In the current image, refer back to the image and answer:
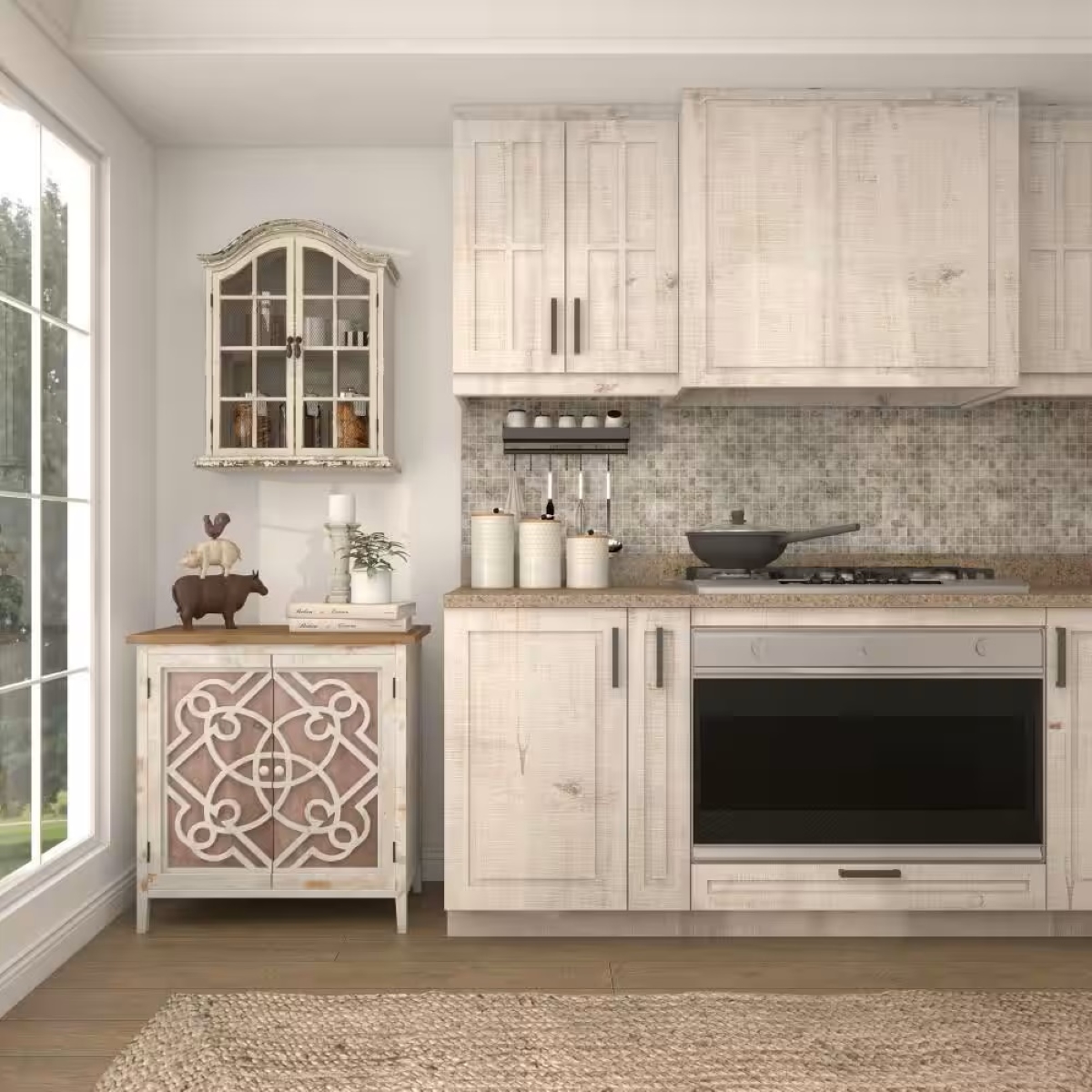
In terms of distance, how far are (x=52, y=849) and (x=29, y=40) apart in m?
2.08

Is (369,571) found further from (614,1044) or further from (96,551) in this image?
(614,1044)

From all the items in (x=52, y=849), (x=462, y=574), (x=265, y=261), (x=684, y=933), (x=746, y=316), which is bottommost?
(x=684, y=933)

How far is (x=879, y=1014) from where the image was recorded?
2391mm

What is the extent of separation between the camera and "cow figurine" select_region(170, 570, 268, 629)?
309 cm

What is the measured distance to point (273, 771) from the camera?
293 centimetres

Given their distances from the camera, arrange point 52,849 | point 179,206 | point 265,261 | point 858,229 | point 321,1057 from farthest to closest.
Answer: point 179,206 → point 265,261 → point 858,229 → point 52,849 → point 321,1057

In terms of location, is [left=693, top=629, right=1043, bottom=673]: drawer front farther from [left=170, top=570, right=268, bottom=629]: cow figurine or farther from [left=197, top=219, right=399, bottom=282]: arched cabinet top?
[left=197, top=219, right=399, bottom=282]: arched cabinet top

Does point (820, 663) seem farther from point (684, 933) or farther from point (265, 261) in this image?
point (265, 261)

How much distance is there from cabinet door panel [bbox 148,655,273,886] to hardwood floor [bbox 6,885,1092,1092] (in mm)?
209

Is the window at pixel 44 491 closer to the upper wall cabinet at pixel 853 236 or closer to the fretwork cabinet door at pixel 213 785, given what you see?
the fretwork cabinet door at pixel 213 785

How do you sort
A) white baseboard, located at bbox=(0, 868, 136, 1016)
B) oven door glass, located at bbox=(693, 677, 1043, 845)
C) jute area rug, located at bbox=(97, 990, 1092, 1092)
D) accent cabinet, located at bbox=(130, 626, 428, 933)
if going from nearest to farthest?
jute area rug, located at bbox=(97, 990, 1092, 1092) < white baseboard, located at bbox=(0, 868, 136, 1016) < oven door glass, located at bbox=(693, 677, 1043, 845) < accent cabinet, located at bbox=(130, 626, 428, 933)

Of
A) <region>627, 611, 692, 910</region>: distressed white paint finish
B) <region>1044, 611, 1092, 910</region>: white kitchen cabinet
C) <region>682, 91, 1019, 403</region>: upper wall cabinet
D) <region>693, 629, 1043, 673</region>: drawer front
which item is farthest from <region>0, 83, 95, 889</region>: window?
<region>1044, 611, 1092, 910</region>: white kitchen cabinet

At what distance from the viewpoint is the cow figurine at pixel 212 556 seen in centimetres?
312

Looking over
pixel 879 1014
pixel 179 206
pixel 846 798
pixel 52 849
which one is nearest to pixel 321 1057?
pixel 52 849
